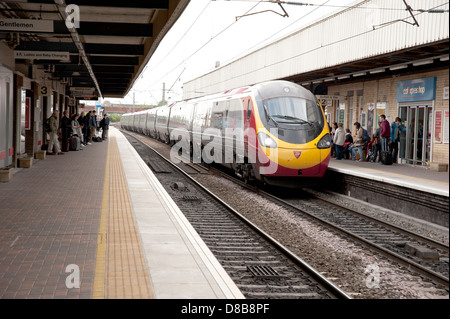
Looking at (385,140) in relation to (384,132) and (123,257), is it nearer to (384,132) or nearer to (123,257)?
(384,132)

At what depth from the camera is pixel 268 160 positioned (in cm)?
1095

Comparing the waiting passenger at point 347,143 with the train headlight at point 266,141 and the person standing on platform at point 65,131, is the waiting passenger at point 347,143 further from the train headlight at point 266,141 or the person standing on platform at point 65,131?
the person standing on platform at point 65,131

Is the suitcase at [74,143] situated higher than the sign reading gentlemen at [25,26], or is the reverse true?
the sign reading gentlemen at [25,26]

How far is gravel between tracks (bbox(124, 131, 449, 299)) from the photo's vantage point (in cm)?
523

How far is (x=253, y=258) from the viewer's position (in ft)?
21.4

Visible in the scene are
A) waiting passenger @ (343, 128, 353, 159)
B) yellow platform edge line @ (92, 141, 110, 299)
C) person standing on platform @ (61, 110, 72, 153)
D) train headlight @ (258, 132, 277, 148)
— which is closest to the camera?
yellow platform edge line @ (92, 141, 110, 299)

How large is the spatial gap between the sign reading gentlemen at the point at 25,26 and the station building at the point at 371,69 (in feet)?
20.8

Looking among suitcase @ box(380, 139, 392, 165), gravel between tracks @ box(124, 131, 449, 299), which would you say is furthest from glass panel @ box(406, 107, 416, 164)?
gravel between tracks @ box(124, 131, 449, 299)

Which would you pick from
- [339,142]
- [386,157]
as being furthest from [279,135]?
[339,142]

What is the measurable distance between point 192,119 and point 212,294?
1722cm

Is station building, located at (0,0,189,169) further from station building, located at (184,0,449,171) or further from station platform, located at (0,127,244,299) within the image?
station building, located at (184,0,449,171)

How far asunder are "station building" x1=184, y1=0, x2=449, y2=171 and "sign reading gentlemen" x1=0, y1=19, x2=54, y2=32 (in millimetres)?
6352

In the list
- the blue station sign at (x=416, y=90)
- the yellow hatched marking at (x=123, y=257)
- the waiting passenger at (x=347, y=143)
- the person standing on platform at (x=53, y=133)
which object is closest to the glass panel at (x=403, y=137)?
the blue station sign at (x=416, y=90)

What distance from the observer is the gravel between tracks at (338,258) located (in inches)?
206
